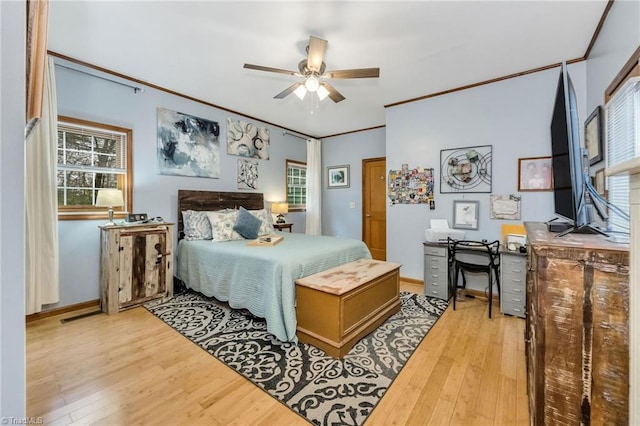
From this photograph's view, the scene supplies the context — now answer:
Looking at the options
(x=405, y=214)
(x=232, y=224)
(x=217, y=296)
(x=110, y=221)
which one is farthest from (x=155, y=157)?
(x=405, y=214)

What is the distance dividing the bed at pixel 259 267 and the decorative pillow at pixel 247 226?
18 cm

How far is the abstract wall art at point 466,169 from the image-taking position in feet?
10.8

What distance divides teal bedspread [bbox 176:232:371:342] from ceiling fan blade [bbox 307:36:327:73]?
5.68ft

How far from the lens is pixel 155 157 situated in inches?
137

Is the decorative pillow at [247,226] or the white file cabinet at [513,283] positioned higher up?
the decorative pillow at [247,226]

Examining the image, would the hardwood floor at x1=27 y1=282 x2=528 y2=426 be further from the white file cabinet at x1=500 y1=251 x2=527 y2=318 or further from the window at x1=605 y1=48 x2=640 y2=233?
the window at x1=605 y1=48 x2=640 y2=233

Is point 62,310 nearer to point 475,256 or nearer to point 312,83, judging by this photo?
point 312,83

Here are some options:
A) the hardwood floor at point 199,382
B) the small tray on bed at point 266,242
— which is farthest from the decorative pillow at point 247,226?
the hardwood floor at point 199,382

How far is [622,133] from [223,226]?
354cm

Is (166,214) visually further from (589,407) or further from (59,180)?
(589,407)

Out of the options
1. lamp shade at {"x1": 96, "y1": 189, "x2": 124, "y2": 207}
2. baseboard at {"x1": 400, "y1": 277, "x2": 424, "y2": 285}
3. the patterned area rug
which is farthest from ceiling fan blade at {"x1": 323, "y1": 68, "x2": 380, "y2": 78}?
baseboard at {"x1": 400, "y1": 277, "x2": 424, "y2": 285}

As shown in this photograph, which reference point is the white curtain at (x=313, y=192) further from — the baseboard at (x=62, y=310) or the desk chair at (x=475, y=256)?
the baseboard at (x=62, y=310)

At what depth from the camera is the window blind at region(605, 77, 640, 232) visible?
38.0 inches

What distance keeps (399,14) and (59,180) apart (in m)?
3.69
